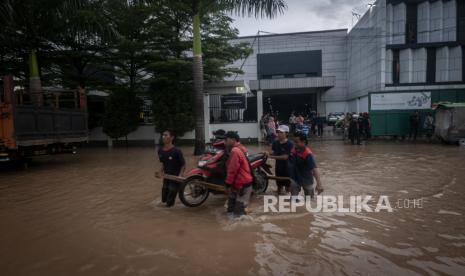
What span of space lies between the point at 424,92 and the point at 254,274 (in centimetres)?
1868

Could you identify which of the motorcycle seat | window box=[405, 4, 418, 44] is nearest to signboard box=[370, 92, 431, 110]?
window box=[405, 4, 418, 44]

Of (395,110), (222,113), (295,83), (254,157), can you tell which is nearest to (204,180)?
(254,157)

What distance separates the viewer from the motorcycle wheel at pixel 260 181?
7.08 m

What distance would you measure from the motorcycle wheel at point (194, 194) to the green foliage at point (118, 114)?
13.0 m

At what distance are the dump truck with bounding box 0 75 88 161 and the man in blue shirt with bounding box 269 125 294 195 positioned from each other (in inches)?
304

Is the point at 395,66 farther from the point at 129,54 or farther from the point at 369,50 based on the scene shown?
the point at 129,54

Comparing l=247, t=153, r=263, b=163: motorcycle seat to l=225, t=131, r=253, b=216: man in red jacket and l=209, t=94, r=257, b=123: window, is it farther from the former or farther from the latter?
l=209, t=94, r=257, b=123: window

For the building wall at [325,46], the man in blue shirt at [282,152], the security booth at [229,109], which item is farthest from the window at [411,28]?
the man in blue shirt at [282,152]

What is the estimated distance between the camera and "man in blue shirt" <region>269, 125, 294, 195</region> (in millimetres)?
6605

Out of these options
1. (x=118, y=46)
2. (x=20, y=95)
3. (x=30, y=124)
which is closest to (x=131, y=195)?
(x=30, y=124)

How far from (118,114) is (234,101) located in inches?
255

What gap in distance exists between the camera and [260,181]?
713 centimetres

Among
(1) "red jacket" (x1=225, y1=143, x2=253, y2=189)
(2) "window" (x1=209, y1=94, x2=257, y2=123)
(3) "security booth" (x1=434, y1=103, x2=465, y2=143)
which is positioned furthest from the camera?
(2) "window" (x1=209, y1=94, x2=257, y2=123)

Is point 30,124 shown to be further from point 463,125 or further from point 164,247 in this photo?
point 463,125
